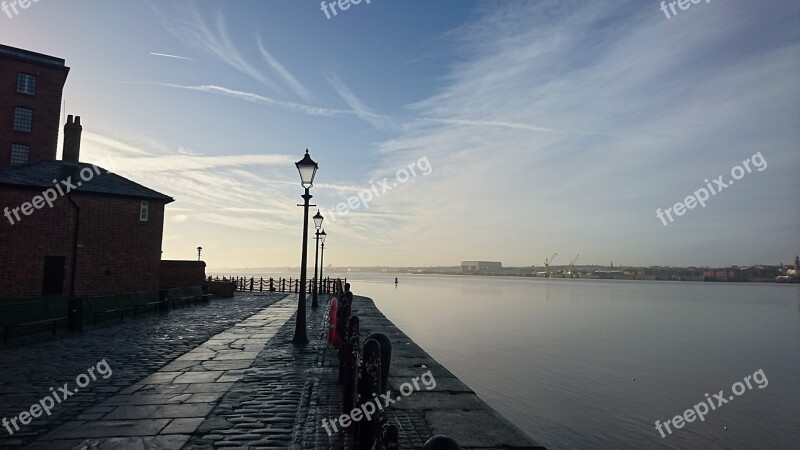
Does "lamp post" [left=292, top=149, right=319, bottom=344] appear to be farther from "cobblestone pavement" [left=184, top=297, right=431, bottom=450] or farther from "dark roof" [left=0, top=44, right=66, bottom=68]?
"dark roof" [left=0, top=44, right=66, bottom=68]

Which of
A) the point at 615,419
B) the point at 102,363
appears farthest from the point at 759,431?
the point at 102,363

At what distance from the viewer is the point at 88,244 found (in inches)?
1013

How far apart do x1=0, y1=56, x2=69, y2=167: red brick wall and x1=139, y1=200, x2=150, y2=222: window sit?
50.4 feet

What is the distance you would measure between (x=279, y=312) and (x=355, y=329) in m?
15.8

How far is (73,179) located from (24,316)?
16618 mm

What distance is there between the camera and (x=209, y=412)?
21.8 ft

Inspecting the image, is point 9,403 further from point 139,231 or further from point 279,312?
point 139,231

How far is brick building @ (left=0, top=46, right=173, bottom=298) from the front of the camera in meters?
23.2

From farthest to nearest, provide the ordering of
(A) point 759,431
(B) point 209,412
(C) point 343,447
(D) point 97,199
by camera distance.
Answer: (D) point 97,199 → (A) point 759,431 → (B) point 209,412 → (C) point 343,447

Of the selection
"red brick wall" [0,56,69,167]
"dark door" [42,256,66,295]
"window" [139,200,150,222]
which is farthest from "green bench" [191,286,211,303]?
"red brick wall" [0,56,69,167]

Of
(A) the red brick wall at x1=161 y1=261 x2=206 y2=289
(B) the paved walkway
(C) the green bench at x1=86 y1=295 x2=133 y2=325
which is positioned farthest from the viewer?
(A) the red brick wall at x1=161 y1=261 x2=206 y2=289

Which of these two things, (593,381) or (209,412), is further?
(593,381)

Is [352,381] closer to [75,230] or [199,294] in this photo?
[199,294]

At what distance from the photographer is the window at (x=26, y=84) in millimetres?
37531
